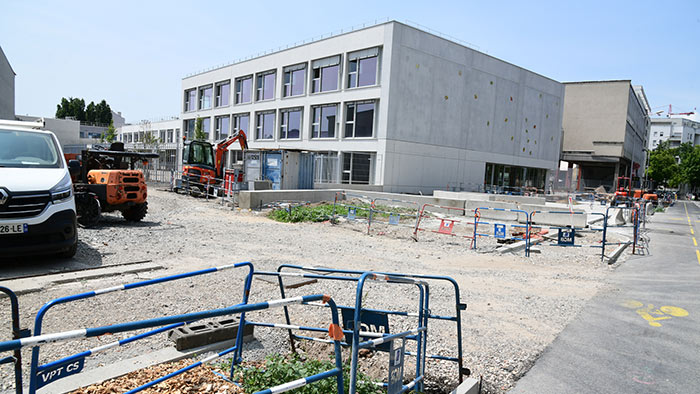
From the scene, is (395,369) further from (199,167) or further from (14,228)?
(199,167)

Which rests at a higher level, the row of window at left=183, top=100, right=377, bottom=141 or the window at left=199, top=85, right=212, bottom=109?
the window at left=199, top=85, right=212, bottom=109

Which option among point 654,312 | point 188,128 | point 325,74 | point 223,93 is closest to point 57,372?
point 654,312

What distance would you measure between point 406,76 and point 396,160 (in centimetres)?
595

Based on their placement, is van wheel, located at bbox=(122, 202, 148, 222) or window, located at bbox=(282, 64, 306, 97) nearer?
van wheel, located at bbox=(122, 202, 148, 222)

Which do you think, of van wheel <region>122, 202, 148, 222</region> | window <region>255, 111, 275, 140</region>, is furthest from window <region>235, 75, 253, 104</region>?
van wheel <region>122, 202, 148, 222</region>

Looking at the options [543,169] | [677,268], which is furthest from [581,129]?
[677,268]

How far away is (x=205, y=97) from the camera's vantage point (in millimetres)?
49438

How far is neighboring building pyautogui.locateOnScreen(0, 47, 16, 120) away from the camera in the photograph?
1473 inches

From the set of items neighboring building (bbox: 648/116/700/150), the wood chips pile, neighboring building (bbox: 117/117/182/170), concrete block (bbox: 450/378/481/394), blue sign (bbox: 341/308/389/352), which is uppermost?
neighboring building (bbox: 648/116/700/150)

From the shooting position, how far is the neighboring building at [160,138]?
163 ft

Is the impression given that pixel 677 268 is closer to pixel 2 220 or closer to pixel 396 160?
pixel 2 220

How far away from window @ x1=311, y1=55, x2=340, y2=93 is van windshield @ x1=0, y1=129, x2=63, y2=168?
87.9 ft

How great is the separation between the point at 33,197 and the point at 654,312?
10551mm

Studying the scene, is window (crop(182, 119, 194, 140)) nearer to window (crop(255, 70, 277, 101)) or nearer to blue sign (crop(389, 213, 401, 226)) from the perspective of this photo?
window (crop(255, 70, 277, 101))
